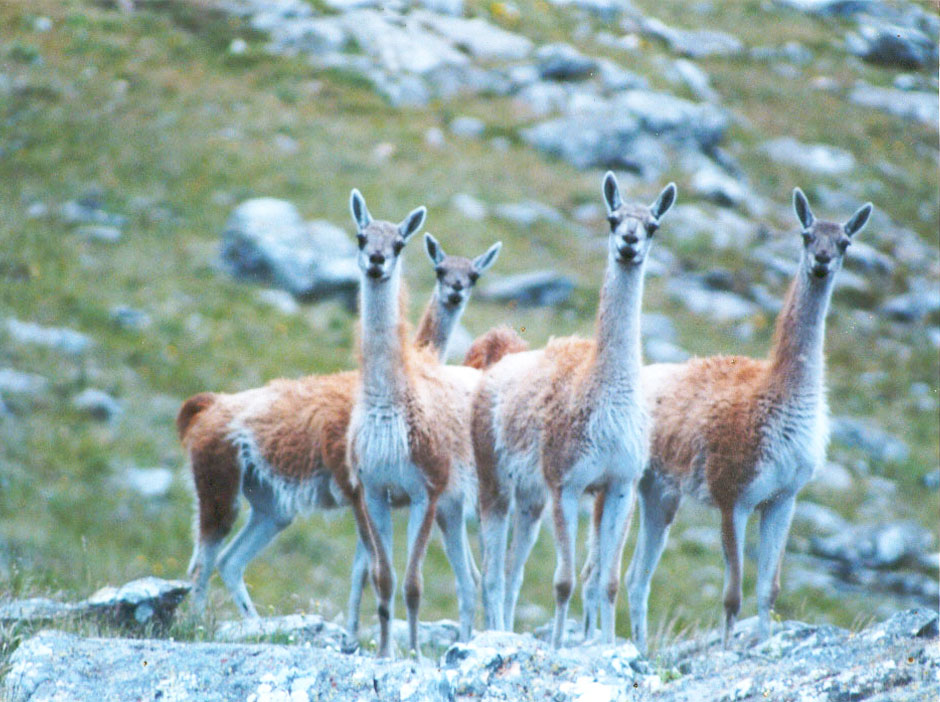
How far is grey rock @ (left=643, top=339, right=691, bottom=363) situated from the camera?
19875 millimetres

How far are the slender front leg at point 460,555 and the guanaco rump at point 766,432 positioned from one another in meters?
1.36

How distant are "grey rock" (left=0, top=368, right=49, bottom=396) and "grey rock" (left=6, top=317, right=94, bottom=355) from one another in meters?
0.77

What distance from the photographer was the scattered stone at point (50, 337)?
18312 mm

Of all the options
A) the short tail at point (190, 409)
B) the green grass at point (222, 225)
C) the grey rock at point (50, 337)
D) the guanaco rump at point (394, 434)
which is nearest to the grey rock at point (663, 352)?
the green grass at point (222, 225)

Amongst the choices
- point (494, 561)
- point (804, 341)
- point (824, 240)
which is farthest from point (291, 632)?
point (824, 240)

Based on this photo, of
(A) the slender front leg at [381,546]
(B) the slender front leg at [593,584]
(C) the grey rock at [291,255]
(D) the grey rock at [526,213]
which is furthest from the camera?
(D) the grey rock at [526,213]

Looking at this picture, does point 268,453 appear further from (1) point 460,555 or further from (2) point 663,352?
(2) point 663,352

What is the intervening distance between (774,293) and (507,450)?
623 inches

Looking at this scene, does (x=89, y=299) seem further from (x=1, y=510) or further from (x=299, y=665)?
(x=299, y=665)

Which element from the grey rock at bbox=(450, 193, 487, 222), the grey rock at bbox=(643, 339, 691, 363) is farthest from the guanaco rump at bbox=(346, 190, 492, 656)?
the grey rock at bbox=(450, 193, 487, 222)

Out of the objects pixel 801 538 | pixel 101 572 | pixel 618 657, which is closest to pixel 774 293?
pixel 801 538

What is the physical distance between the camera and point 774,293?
23.9 metres

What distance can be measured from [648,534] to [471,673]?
14.1ft

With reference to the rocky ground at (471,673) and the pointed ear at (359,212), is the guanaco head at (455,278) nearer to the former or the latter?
the pointed ear at (359,212)
